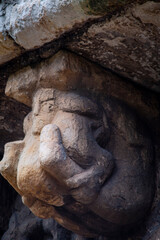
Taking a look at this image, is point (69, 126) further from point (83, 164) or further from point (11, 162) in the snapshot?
point (11, 162)

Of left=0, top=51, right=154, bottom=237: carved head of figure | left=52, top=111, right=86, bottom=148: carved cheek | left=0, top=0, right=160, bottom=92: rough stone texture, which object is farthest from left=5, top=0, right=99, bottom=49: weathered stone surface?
left=52, top=111, right=86, bottom=148: carved cheek

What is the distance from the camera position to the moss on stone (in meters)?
1.14

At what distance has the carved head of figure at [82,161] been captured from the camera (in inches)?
50.2

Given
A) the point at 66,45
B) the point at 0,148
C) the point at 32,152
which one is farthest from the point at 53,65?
the point at 0,148

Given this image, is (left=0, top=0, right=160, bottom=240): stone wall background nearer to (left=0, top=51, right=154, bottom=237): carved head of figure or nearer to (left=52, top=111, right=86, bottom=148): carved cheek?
(left=0, top=51, right=154, bottom=237): carved head of figure

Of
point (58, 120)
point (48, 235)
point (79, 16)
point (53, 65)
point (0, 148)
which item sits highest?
point (79, 16)

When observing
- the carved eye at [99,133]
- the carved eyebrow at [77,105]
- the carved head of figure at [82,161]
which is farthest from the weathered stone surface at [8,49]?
the carved eye at [99,133]

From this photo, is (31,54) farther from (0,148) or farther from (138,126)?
(0,148)

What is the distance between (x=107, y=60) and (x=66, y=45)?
0.15 m

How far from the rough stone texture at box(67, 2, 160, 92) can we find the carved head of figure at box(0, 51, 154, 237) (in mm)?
110

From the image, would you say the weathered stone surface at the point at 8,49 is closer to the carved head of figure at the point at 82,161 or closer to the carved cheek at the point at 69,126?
the carved head of figure at the point at 82,161

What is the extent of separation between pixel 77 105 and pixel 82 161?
20cm

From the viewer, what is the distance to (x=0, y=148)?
2064 mm

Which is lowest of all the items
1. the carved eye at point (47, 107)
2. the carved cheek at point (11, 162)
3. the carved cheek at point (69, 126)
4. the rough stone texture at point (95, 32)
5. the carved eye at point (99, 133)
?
the carved eye at point (99, 133)
